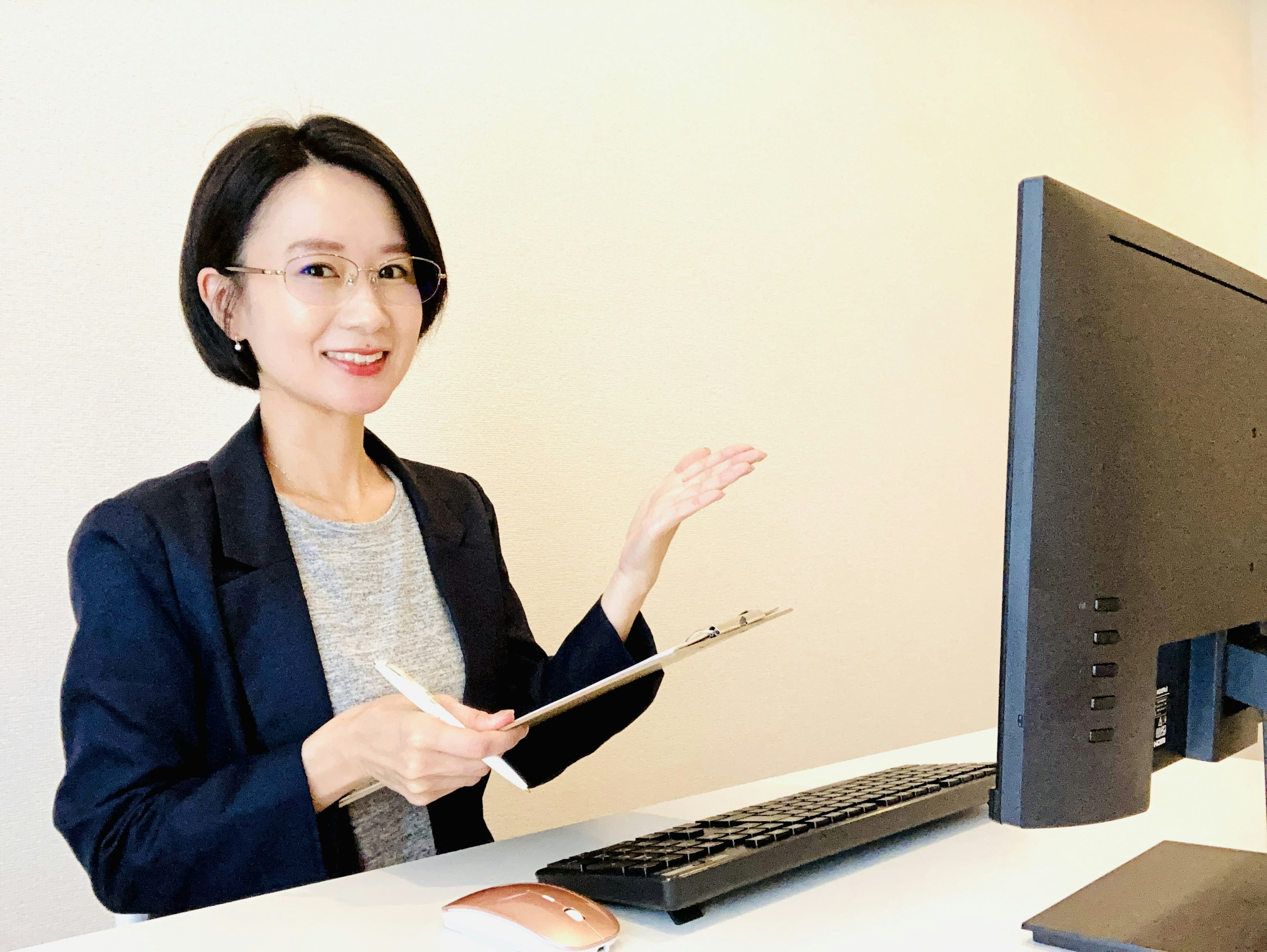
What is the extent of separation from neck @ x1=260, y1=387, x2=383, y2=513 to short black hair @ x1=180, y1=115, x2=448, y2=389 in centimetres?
10

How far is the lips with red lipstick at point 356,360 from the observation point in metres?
1.31

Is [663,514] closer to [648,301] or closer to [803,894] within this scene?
[803,894]

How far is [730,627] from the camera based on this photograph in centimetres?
92

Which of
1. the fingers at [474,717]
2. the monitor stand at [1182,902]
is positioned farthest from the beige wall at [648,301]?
the monitor stand at [1182,902]

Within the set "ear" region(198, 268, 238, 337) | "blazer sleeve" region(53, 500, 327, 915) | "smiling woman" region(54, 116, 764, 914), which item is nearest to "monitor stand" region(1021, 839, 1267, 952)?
"smiling woman" region(54, 116, 764, 914)

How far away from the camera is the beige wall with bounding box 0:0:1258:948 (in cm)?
145

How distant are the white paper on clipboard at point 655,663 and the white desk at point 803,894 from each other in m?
0.15

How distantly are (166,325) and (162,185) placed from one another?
204 mm

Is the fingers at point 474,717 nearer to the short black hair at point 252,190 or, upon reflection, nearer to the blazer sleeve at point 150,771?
the blazer sleeve at point 150,771

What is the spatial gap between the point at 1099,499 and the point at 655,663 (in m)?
0.34

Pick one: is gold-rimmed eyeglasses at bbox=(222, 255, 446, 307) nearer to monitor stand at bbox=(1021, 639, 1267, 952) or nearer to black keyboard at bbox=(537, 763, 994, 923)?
black keyboard at bbox=(537, 763, 994, 923)

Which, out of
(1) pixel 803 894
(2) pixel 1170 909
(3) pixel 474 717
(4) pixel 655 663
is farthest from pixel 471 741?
(2) pixel 1170 909

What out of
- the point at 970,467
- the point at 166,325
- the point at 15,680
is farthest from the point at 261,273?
the point at 970,467

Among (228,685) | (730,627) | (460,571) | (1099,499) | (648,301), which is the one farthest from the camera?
(648,301)
